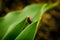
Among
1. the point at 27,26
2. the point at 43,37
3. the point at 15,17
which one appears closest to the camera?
the point at 27,26

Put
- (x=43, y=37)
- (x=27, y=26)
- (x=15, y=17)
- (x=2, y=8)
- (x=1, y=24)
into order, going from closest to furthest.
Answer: (x=27, y=26) → (x=1, y=24) → (x=15, y=17) → (x=43, y=37) → (x=2, y=8)

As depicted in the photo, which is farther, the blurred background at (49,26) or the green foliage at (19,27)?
the blurred background at (49,26)

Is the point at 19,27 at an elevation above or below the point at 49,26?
above

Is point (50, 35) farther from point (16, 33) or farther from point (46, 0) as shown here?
point (16, 33)

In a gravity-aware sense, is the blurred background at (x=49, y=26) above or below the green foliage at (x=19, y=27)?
below

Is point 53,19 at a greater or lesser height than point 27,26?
lesser

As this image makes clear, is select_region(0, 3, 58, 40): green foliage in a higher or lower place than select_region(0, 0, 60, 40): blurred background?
higher

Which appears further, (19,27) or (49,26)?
(49,26)

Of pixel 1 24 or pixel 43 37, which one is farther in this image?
pixel 43 37

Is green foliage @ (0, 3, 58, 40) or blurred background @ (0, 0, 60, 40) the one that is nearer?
green foliage @ (0, 3, 58, 40)

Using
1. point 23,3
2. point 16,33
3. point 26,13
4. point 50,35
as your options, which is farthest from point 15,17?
point 23,3

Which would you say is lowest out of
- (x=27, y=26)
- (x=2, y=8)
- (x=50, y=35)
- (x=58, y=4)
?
(x=50, y=35)
